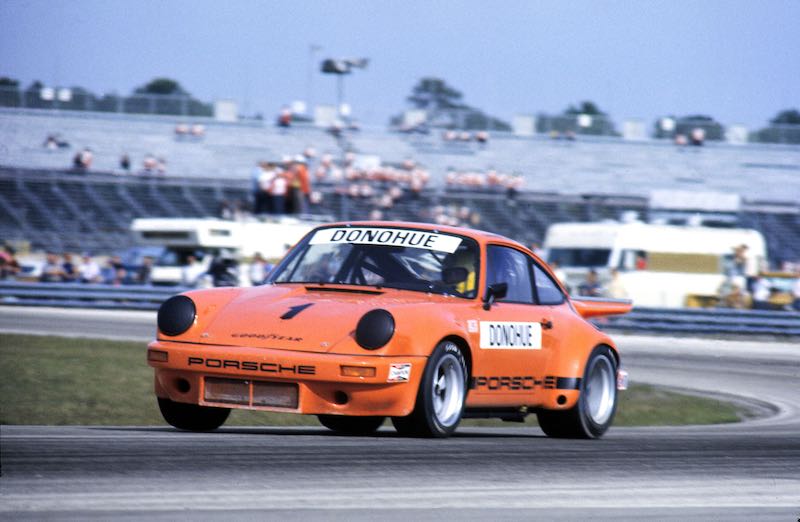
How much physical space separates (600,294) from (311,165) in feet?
70.2

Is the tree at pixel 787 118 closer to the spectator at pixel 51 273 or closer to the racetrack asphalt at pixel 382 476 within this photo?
the spectator at pixel 51 273

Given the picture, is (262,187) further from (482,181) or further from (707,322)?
(482,181)

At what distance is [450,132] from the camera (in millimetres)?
49438

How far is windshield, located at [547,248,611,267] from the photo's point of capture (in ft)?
93.3

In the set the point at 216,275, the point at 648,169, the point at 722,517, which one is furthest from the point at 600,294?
the point at 648,169

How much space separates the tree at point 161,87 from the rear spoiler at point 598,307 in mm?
79888

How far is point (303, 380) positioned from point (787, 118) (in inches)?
3182

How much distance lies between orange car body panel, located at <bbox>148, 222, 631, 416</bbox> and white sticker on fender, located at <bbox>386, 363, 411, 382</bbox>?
0.5 inches

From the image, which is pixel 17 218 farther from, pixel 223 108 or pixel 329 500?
pixel 329 500

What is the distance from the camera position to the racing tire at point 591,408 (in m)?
8.41

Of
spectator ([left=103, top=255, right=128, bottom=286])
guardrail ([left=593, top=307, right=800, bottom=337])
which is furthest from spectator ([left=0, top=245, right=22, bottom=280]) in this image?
guardrail ([left=593, top=307, right=800, bottom=337])

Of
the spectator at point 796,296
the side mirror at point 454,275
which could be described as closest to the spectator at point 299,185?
the spectator at point 796,296

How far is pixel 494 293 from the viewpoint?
7.81 metres

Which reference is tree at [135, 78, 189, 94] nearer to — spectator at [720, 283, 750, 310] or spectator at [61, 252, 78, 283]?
spectator at [61, 252, 78, 283]
